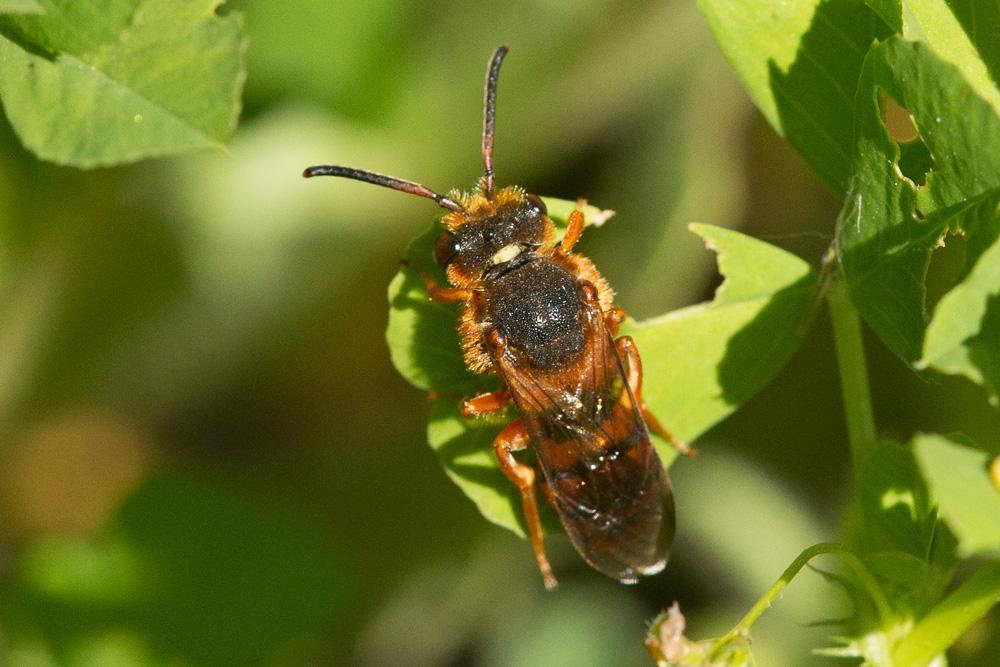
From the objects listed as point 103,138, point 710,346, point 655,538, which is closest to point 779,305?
point 710,346

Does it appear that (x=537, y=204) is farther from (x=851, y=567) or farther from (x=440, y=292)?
(x=851, y=567)

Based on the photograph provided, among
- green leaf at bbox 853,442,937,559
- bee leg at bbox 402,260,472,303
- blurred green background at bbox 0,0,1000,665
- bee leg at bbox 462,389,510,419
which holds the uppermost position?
bee leg at bbox 402,260,472,303

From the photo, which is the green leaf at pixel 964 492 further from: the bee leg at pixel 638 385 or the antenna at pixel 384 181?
the antenna at pixel 384 181

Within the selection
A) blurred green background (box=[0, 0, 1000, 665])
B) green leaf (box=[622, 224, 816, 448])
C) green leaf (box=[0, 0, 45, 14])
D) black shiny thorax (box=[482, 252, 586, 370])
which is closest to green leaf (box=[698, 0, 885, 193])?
green leaf (box=[622, 224, 816, 448])

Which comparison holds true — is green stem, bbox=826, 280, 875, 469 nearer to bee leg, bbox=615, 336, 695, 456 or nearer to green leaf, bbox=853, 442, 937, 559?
green leaf, bbox=853, 442, 937, 559

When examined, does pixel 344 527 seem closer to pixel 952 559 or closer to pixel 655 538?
pixel 655 538

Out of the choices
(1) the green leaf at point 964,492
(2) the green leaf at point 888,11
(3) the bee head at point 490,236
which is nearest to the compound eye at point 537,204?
(3) the bee head at point 490,236
